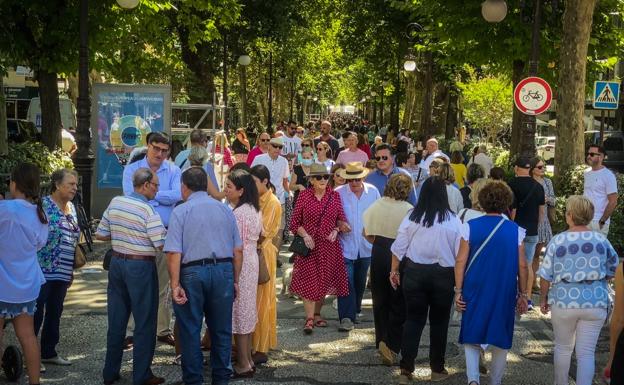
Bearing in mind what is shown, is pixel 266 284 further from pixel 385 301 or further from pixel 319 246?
pixel 319 246

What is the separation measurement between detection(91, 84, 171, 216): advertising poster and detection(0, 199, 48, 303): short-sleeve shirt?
9341 mm

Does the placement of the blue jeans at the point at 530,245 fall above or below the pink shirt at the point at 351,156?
below

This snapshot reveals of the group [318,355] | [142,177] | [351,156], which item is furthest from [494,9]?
[142,177]

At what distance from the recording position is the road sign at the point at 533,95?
13820 millimetres

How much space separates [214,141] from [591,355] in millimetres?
11895

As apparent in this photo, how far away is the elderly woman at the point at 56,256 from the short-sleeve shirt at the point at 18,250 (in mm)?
706

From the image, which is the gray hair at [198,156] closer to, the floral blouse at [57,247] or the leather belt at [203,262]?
the floral blouse at [57,247]

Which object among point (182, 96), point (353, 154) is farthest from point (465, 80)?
point (353, 154)

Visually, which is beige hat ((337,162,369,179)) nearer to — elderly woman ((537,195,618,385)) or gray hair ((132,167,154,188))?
gray hair ((132,167,154,188))

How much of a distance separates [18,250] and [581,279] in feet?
13.1

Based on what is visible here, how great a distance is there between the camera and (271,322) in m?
7.79

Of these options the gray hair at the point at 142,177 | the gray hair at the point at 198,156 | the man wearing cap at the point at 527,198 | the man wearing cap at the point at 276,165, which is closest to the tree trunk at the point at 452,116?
the man wearing cap at the point at 276,165

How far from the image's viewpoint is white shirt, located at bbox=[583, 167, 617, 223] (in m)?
10.8

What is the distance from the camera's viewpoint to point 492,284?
6.59 m
